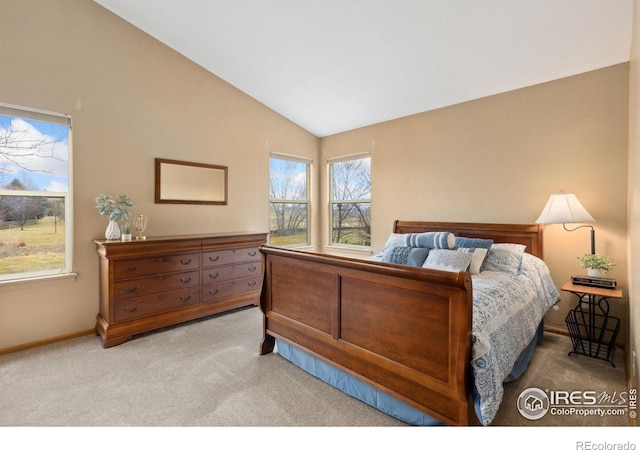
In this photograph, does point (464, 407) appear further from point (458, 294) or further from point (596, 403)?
point (596, 403)

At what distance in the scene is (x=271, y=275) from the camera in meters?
2.67

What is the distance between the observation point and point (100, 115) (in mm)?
3152

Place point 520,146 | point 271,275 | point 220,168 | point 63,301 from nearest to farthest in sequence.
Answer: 1. point 271,275
2. point 63,301
3. point 520,146
4. point 220,168

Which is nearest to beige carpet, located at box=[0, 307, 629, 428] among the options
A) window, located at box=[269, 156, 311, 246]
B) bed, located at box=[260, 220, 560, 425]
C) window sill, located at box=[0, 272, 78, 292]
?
bed, located at box=[260, 220, 560, 425]

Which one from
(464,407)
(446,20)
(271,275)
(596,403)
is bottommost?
(596,403)

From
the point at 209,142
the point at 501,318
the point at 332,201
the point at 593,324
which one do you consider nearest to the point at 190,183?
the point at 209,142

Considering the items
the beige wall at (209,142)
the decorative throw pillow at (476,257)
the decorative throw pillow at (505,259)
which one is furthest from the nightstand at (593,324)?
the decorative throw pillow at (476,257)

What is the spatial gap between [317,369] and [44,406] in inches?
69.3

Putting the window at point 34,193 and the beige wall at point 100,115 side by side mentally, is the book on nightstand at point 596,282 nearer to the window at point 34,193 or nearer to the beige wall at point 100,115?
the beige wall at point 100,115

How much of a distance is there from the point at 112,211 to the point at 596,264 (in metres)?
4.51

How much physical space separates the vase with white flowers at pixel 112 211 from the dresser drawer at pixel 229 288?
1083mm

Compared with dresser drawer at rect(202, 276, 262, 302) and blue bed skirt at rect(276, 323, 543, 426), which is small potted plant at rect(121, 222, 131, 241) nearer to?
dresser drawer at rect(202, 276, 262, 302)

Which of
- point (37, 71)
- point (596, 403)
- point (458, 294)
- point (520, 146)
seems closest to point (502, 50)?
point (520, 146)

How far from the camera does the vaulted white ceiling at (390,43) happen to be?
2.38 metres
